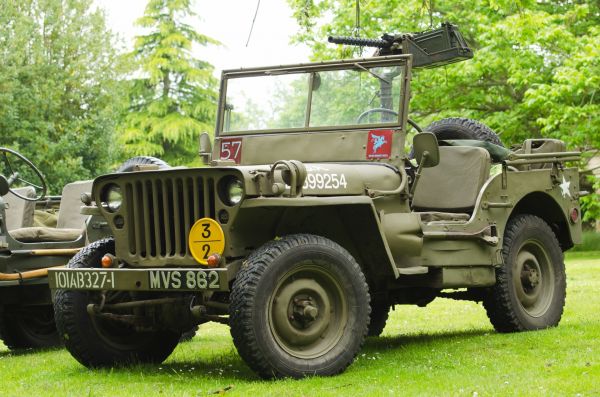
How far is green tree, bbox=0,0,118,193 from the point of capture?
28859 millimetres

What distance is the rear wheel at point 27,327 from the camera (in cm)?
1070

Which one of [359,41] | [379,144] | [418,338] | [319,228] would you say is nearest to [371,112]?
[379,144]

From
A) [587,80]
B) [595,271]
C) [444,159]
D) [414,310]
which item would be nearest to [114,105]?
[587,80]

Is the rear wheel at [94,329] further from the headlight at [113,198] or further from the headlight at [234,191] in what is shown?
the headlight at [234,191]

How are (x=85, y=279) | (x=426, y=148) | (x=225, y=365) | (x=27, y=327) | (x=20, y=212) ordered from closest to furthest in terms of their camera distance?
(x=85, y=279) < (x=225, y=365) < (x=426, y=148) < (x=27, y=327) < (x=20, y=212)

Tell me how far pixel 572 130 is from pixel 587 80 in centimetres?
274

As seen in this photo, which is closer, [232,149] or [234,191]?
[234,191]

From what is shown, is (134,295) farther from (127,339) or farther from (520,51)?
(520,51)

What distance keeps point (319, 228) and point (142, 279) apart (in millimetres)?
1388

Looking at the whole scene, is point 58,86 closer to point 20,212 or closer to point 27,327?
point 20,212

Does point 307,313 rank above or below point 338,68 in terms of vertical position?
below

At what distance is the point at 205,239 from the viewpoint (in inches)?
283

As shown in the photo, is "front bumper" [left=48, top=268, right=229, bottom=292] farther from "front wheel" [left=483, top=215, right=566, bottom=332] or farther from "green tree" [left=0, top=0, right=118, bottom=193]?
"green tree" [left=0, top=0, right=118, bottom=193]

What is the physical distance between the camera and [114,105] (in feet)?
104
